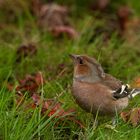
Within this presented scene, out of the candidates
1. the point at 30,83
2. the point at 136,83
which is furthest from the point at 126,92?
the point at 30,83

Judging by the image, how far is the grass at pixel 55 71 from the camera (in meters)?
4.74

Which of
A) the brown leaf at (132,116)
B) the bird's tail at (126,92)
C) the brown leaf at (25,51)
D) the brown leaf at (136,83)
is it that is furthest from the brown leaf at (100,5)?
the brown leaf at (132,116)

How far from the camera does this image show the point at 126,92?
537 centimetres

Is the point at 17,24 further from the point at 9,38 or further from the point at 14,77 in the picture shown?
the point at 14,77

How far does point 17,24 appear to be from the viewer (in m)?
8.07

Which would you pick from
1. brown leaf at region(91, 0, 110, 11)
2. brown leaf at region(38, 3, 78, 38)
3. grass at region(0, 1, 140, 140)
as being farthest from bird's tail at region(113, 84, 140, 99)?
brown leaf at region(91, 0, 110, 11)

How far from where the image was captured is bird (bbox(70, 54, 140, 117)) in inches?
197

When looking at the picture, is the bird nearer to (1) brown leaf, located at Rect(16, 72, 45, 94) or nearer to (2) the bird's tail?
(2) the bird's tail

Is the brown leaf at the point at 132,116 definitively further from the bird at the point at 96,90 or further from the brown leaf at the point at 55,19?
the brown leaf at the point at 55,19

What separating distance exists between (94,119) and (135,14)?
12.9ft

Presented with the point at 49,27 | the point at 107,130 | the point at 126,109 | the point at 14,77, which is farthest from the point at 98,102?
the point at 49,27

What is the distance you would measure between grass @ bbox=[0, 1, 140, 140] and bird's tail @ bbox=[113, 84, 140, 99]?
0.37ft

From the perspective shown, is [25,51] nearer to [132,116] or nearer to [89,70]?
[89,70]

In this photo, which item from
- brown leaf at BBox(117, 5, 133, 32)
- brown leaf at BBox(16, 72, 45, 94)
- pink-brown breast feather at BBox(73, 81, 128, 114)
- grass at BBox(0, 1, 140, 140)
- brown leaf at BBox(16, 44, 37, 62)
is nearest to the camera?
grass at BBox(0, 1, 140, 140)
